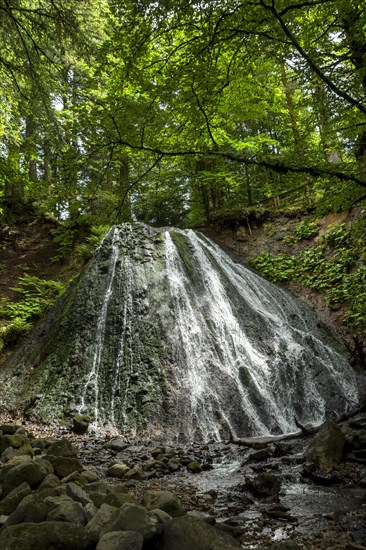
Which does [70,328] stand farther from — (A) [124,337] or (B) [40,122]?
(B) [40,122]

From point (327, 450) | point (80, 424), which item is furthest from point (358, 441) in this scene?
point (80, 424)

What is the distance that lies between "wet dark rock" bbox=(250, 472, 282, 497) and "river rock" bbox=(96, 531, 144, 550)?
6.12ft

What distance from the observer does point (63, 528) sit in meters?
2.03

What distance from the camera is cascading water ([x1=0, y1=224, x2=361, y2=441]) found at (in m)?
7.26

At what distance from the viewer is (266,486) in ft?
11.6

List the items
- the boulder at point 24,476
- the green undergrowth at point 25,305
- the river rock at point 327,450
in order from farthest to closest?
the green undergrowth at point 25,305
the river rock at point 327,450
the boulder at point 24,476

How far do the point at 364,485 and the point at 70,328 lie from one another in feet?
24.4

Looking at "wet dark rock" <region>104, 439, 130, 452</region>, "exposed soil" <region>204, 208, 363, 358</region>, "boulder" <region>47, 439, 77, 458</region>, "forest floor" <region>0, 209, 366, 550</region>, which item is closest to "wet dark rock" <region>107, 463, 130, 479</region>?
"forest floor" <region>0, 209, 366, 550</region>

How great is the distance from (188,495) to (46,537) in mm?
1914

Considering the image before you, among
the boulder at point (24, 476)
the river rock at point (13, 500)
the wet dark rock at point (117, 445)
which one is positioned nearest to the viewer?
the river rock at point (13, 500)

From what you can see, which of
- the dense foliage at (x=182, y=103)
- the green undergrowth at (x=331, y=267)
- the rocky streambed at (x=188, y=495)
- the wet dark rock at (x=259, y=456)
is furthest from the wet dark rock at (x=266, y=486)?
the green undergrowth at (x=331, y=267)

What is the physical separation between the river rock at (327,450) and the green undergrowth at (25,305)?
29.1ft

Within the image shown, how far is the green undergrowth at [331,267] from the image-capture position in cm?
1009

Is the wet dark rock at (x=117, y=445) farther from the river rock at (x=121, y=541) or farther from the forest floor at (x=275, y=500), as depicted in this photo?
the river rock at (x=121, y=541)
